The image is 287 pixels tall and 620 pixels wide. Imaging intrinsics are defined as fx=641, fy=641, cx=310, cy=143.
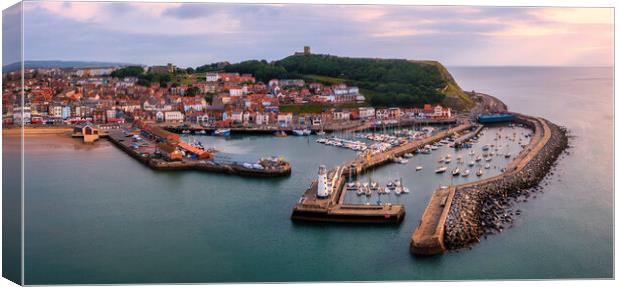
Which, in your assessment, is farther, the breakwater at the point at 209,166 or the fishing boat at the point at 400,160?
the fishing boat at the point at 400,160

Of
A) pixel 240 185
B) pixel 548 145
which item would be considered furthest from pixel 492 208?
pixel 548 145

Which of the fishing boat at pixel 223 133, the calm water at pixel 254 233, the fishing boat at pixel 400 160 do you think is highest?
the fishing boat at pixel 223 133

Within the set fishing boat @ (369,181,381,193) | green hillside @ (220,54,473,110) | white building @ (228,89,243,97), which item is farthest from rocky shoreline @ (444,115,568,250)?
white building @ (228,89,243,97)

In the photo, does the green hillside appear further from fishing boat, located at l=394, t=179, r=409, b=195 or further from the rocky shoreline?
fishing boat, located at l=394, t=179, r=409, b=195

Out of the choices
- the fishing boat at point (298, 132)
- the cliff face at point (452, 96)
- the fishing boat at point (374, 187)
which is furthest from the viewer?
the cliff face at point (452, 96)

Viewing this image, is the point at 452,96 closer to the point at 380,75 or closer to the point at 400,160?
the point at 380,75

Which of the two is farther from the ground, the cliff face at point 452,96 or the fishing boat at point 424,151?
the cliff face at point 452,96

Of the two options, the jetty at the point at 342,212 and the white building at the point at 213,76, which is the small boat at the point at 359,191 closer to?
the jetty at the point at 342,212

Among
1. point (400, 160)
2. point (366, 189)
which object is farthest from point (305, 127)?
point (366, 189)

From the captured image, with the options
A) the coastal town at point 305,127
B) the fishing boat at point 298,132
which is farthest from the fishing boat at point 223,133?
the fishing boat at point 298,132
